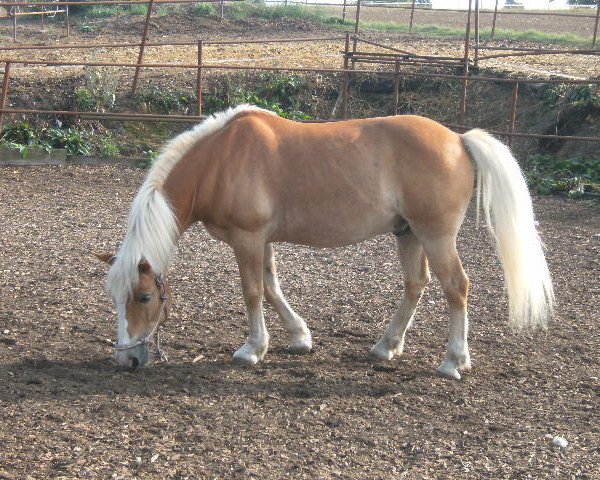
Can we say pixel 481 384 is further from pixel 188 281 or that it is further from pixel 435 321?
pixel 188 281

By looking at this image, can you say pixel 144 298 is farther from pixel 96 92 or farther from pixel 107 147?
pixel 96 92

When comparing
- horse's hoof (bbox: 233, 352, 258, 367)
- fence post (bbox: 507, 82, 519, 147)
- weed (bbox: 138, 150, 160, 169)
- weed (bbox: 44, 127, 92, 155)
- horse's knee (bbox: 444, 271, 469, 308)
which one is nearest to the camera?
horse's knee (bbox: 444, 271, 469, 308)

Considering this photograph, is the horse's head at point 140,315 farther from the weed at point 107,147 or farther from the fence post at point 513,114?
the weed at point 107,147

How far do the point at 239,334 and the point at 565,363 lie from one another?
2037 millimetres

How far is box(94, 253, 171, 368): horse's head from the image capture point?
4574 millimetres

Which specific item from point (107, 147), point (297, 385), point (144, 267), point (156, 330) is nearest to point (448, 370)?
point (297, 385)

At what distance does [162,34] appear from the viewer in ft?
78.7

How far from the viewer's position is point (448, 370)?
4.88 meters

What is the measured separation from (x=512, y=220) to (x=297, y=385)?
1548 millimetres

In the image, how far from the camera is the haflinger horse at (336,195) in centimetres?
476

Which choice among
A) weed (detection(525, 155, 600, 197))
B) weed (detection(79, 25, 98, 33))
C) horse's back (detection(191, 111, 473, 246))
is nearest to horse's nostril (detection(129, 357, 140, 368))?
horse's back (detection(191, 111, 473, 246))

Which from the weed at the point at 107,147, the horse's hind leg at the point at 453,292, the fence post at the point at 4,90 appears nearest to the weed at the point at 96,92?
the weed at the point at 107,147

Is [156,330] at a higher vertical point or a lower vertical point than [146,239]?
lower

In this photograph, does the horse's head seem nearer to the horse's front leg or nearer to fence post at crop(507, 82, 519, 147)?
the horse's front leg
